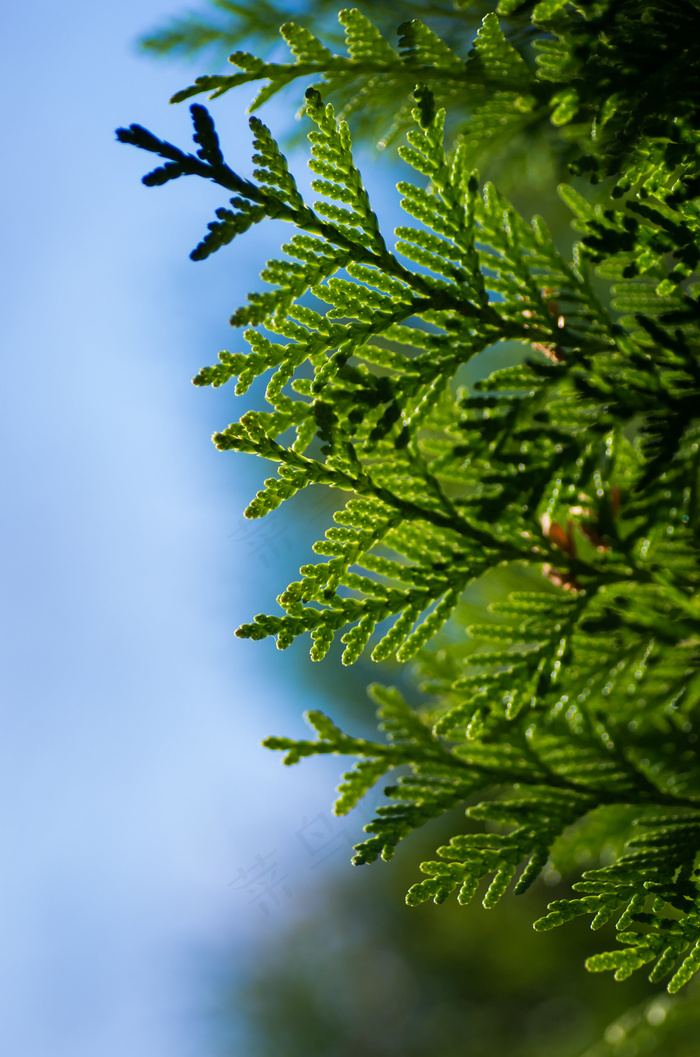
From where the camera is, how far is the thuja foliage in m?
1.24

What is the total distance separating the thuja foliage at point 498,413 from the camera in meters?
1.24

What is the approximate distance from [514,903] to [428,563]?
421 cm

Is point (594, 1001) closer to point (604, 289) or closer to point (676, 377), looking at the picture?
point (676, 377)

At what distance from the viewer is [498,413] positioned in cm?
137

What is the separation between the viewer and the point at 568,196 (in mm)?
1526

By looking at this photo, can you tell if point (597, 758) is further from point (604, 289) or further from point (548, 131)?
point (604, 289)

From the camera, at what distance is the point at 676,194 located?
1.25 m

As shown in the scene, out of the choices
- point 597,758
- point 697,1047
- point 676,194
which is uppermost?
point 676,194

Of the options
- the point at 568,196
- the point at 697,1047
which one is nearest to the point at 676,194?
the point at 568,196

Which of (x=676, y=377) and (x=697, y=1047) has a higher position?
(x=676, y=377)

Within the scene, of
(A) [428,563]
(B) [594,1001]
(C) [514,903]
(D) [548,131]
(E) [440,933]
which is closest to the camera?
(A) [428,563]

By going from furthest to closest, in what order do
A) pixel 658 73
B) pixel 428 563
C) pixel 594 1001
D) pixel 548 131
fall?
pixel 594 1001 → pixel 548 131 → pixel 428 563 → pixel 658 73

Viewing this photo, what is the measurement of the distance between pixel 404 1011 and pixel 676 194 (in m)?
6.32

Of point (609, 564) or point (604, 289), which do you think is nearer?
point (609, 564)
